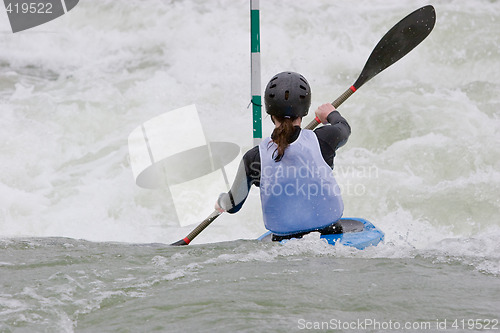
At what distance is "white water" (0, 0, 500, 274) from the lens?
5.55m

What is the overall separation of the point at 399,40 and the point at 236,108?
3.37m

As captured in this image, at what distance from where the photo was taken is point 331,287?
2.62 metres

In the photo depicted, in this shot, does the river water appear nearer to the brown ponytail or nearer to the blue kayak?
the blue kayak

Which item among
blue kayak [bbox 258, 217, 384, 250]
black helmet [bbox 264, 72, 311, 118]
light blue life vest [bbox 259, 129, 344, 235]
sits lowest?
blue kayak [bbox 258, 217, 384, 250]

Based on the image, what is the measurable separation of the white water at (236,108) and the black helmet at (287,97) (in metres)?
0.74

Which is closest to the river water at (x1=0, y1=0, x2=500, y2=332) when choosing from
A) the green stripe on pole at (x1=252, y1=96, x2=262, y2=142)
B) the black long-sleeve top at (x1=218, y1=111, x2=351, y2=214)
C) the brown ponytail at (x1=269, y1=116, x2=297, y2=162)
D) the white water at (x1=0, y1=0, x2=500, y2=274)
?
the white water at (x1=0, y1=0, x2=500, y2=274)

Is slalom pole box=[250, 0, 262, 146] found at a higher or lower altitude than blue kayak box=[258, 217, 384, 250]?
higher

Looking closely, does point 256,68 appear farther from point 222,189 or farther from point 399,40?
point 222,189

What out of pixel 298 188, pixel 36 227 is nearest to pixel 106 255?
pixel 298 188

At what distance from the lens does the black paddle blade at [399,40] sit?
4.11 meters

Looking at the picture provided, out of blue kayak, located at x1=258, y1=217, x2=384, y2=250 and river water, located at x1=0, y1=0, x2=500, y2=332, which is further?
blue kayak, located at x1=258, y1=217, x2=384, y2=250

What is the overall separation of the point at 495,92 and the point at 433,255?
483 centimetres

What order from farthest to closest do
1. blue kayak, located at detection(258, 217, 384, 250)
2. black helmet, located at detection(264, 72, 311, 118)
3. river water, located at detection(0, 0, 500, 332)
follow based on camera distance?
blue kayak, located at detection(258, 217, 384, 250)
black helmet, located at detection(264, 72, 311, 118)
river water, located at detection(0, 0, 500, 332)

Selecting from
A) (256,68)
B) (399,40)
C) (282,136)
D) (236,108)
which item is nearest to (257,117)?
(256,68)
